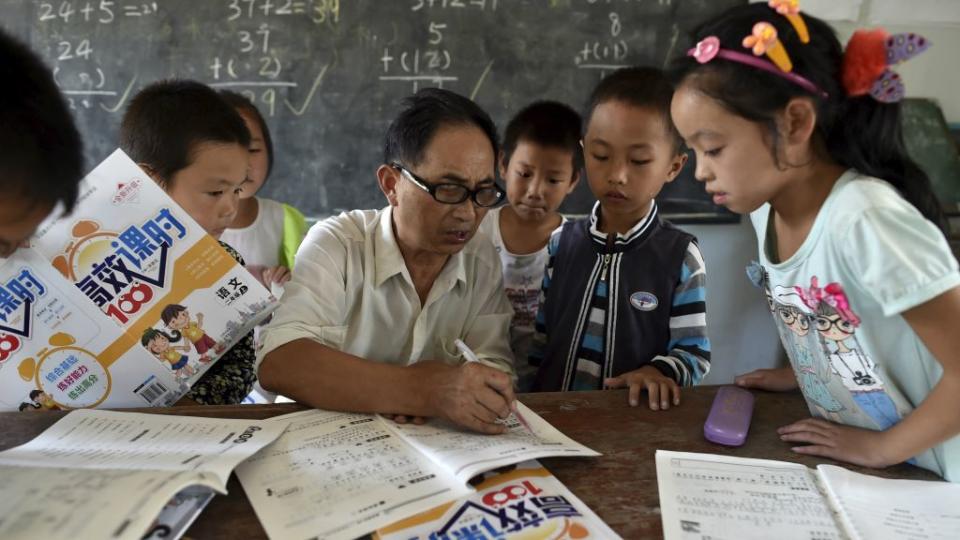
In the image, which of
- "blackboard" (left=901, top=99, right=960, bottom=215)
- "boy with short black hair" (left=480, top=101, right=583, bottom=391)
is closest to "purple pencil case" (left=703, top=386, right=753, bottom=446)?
"boy with short black hair" (left=480, top=101, right=583, bottom=391)

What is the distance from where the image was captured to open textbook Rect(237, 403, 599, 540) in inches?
28.6

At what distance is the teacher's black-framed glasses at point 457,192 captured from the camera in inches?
52.1

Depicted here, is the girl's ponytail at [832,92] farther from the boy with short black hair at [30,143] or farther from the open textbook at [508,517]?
the boy with short black hair at [30,143]

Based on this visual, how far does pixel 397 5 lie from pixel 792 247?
2151mm

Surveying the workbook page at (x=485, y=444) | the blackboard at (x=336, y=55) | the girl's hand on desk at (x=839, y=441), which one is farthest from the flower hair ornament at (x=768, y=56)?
the blackboard at (x=336, y=55)

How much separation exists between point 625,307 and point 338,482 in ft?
2.78

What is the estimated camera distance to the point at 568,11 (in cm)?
275

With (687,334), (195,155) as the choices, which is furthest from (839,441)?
(195,155)

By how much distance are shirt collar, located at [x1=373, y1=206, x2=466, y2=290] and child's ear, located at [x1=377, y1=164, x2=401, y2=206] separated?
0.03 meters

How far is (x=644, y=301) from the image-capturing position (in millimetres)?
1435

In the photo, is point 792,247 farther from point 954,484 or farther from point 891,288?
point 954,484

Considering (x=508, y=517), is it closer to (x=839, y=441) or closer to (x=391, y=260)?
(x=839, y=441)

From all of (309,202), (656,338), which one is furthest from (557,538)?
(309,202)

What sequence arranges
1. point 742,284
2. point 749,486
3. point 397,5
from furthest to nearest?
point 742,284 < point 397,5 < point 749,486
